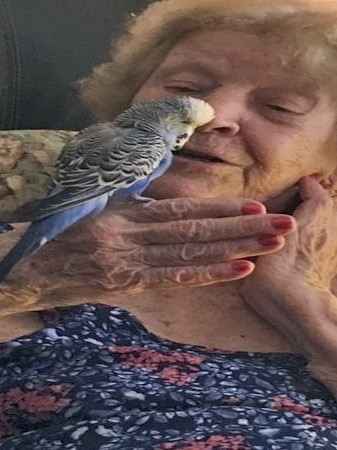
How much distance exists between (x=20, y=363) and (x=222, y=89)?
430 mm

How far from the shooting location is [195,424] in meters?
1.02

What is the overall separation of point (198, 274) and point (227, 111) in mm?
274

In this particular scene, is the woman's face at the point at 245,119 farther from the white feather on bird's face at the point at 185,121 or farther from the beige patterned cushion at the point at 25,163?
the beige patterned cushion at the point at 25,163

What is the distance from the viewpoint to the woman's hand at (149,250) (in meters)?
1.00

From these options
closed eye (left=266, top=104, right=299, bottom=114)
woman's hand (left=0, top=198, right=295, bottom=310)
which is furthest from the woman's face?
woman's hand (left=0, top=198, right=295, bottom=310)

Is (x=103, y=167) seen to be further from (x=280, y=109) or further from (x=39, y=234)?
(x=280, y=109)

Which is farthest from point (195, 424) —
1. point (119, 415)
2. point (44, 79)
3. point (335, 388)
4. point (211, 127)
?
point (44, 79)

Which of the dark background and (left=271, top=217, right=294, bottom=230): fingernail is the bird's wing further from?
the dark background

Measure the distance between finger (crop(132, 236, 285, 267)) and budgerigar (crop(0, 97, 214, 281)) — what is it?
0.07m

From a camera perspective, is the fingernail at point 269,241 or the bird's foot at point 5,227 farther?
the bird's foot at point 5,227

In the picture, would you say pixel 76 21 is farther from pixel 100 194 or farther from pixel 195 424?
pixel 195 424

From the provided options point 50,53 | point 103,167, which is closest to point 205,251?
point 103,167

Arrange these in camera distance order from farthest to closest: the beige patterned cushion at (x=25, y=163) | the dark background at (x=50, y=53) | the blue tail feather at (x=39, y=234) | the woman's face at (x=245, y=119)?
the dark background at (x=50, y=53) → the beige patterned cushion at (x=25, y=163) → the woman's face at (x=245, y=119) → the blue tail feather at (x=39, y=234)

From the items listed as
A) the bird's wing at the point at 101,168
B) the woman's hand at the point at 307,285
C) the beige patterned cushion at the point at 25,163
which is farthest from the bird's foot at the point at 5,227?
the woman's hand at the point at 307,285
